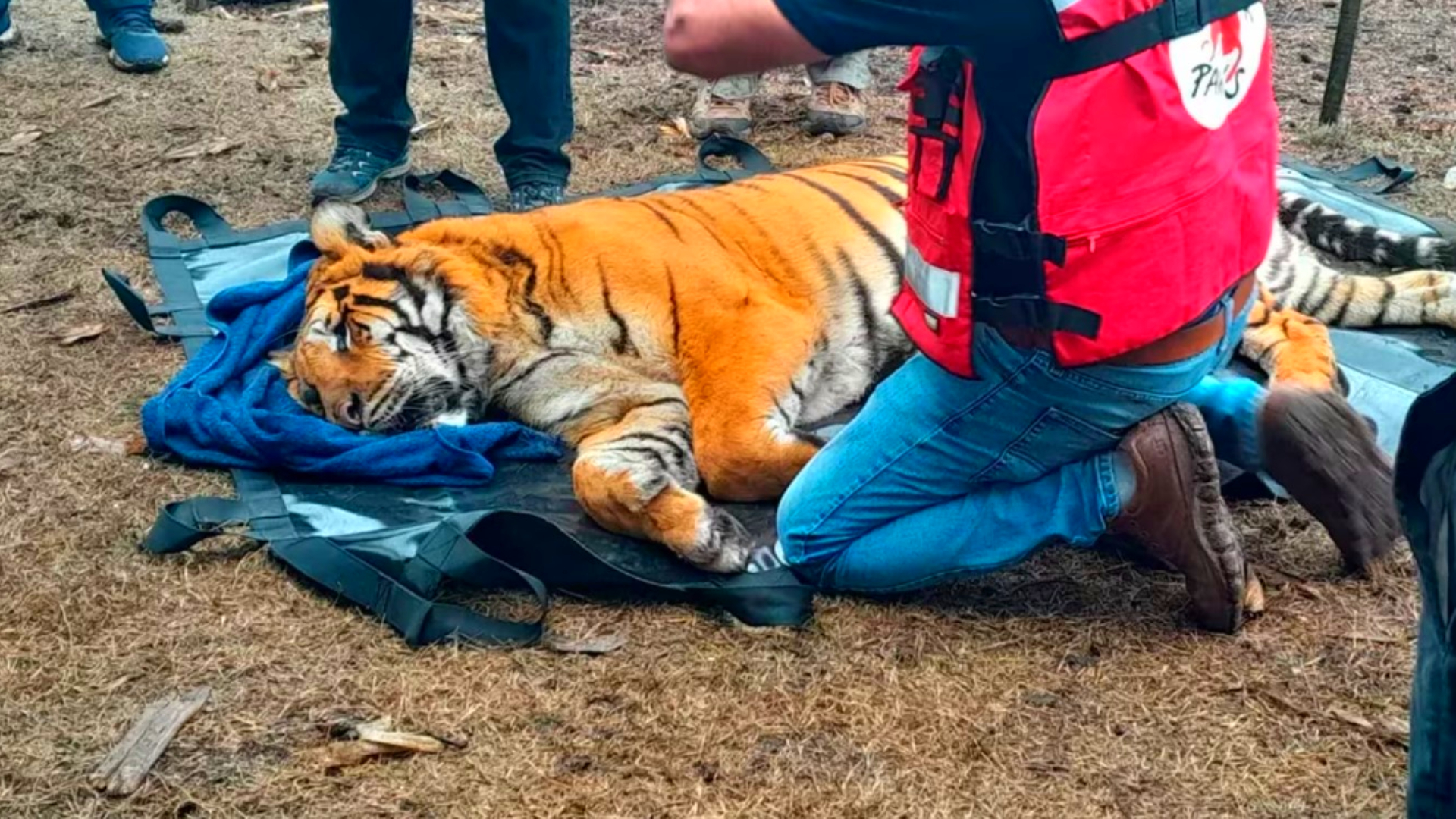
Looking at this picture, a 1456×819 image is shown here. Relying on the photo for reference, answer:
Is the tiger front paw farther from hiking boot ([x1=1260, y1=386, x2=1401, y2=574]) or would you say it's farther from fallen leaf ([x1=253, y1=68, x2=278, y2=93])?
fallen leaf ([x1=253, y1=68, x2=278, y2=93])

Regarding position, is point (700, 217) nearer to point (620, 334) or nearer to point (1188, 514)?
point (620, 334)

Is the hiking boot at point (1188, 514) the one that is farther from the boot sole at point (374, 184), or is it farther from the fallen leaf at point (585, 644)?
the boot sole at point (374, 184)

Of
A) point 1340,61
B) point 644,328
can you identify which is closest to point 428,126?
point 644,328

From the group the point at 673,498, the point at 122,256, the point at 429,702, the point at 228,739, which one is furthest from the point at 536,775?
the point at 122,256

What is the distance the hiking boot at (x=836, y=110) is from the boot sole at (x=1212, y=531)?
13.2 ft

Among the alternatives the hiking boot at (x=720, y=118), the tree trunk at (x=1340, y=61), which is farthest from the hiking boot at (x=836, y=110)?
the tree trunk at (x=1340, y=61)

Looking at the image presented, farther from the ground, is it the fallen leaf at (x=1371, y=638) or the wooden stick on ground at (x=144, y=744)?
the fallen leaf at (x=1371, y=638)

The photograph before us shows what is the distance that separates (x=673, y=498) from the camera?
11.5 ft

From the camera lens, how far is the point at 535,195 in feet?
18.7

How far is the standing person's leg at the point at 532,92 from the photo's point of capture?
5590 mm

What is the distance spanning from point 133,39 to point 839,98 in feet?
12.1

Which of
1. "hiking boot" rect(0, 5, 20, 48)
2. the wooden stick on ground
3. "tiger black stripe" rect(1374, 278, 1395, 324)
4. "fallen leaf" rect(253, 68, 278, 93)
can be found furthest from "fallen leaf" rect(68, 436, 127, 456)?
"hiking boot" rect(0, 5, 20, 48)

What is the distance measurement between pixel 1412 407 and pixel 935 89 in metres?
1.19

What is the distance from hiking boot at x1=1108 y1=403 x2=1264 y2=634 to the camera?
2965 millimetres
